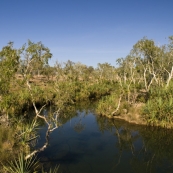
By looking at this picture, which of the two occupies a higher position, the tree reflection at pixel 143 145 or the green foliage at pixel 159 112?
the green foliage at pixel 159 112

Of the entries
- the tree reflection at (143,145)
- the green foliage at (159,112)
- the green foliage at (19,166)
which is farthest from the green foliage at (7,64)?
the green foliage at (159,112)

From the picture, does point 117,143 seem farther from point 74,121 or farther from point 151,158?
point 74,121

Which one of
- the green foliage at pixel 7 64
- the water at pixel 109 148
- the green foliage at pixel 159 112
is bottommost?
the water at pixel 109 148

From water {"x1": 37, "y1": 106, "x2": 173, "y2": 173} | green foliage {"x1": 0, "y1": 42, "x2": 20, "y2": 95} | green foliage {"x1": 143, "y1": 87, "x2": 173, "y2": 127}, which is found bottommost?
water {"x1": 37, "y1": 106, "x2": 173, "y2": 173}

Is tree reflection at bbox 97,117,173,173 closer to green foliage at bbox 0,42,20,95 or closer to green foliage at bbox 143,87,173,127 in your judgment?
green foliage at bbox 143,87,173,127

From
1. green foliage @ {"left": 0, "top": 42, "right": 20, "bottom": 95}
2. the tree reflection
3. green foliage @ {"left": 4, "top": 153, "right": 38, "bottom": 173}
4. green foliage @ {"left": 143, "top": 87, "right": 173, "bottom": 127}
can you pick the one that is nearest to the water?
the tree reflection

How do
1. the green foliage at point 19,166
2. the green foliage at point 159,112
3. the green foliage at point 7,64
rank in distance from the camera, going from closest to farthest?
the green foliage at point 19,166 < the green foliage at point 7,64 < the green foliage at point 159,112

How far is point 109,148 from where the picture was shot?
15.3 metres

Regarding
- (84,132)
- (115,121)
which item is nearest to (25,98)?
(84,132)

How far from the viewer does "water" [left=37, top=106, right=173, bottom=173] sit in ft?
40.3

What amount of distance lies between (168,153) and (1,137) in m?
11.6

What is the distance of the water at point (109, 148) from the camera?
12.3 metres

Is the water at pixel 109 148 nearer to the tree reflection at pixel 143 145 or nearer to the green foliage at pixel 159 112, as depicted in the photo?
the tree reflection at pixel 143 145

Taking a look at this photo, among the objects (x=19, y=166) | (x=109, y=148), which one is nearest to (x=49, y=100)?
(x=109, y=148)
